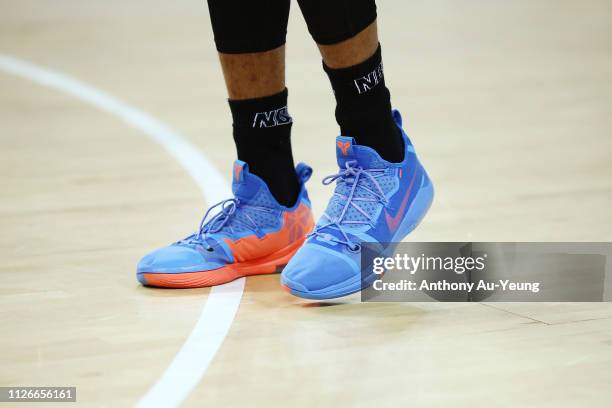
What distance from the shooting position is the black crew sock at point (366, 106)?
4.80 feet

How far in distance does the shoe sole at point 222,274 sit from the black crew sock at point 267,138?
0.27 ft

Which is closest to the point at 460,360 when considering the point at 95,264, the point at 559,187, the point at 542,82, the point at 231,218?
the point at 231,218

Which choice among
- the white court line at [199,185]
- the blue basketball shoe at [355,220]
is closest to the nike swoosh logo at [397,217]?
the blue basketball shoe at [355,220]

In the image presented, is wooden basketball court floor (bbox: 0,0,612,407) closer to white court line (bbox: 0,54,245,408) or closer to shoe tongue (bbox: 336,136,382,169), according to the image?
white court line (bbox: 0,54,245,408)

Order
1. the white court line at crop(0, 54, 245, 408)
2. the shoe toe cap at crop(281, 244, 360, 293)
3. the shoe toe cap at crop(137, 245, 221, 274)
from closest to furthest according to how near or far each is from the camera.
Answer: the white court line at crop(0, 54, 245, 408) → the shoe toe cap at crop(281, 244, 360, 293) → the shoe toe cap at crop(137, 245, 221, 274)

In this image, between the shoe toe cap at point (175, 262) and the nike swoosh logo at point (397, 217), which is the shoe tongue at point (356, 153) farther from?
the shoe toe cap at point (175, 262)

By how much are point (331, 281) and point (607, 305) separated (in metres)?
0.35

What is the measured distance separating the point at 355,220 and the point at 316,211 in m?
0.44

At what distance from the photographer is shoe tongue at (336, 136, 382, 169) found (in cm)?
149

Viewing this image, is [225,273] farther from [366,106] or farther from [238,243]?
[366,106]

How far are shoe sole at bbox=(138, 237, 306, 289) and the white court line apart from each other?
14 millimetres

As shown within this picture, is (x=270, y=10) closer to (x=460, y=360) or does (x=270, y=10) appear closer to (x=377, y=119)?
(x=377, y=119)

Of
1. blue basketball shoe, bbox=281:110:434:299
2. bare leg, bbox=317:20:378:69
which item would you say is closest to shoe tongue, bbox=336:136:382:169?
blue basketball shoe, bbox=281:110:434:299

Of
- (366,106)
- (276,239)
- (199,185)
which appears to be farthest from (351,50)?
(199,185)
